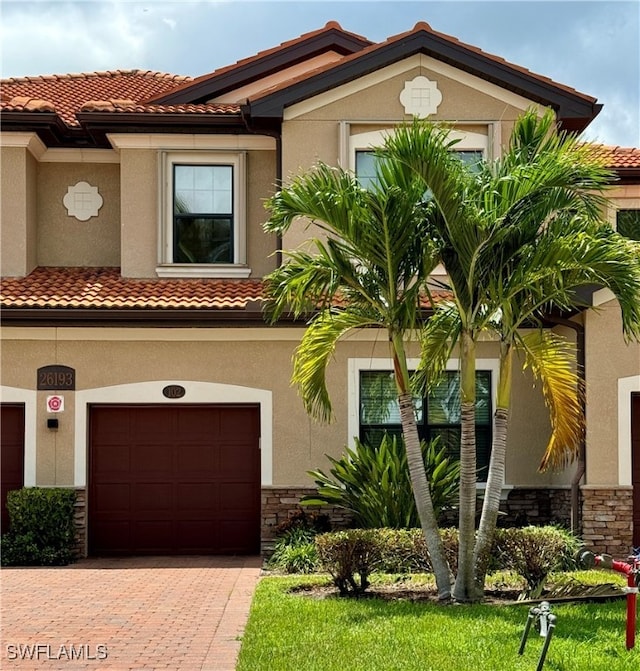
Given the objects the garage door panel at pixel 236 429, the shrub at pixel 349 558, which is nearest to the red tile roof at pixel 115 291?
the garage door panel at pixel 236 429

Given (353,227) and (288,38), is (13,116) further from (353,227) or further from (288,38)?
(353,227)

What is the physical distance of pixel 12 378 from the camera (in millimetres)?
16172

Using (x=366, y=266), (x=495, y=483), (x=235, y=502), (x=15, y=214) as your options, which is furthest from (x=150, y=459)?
(x=495, y=483)

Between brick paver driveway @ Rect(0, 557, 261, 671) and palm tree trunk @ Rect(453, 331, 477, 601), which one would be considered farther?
palm tree trunk @ Rect(453, 331, 477, 601)

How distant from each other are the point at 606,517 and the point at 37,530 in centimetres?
805

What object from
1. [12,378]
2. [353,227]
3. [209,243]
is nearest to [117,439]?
[12,378]

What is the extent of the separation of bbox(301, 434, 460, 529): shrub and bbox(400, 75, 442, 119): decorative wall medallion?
17.8 feet

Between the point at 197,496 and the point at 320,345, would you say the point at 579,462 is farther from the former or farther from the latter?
the point at 197,496

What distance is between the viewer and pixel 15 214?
697 inches

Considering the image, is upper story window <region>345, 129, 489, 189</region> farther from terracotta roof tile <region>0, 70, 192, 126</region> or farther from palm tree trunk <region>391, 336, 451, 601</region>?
palm tree trunk <region>391, 336, 451, 601</region>

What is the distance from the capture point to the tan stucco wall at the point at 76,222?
60.2ft

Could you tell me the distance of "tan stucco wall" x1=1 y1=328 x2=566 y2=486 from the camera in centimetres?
1617

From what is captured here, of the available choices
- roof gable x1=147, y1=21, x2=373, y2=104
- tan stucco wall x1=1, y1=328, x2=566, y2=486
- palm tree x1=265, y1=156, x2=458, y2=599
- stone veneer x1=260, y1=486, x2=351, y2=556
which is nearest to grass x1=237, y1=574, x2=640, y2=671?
palm tree x1=265, y1=156, x2=458, y2=599

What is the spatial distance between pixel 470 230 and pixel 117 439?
759 cm
